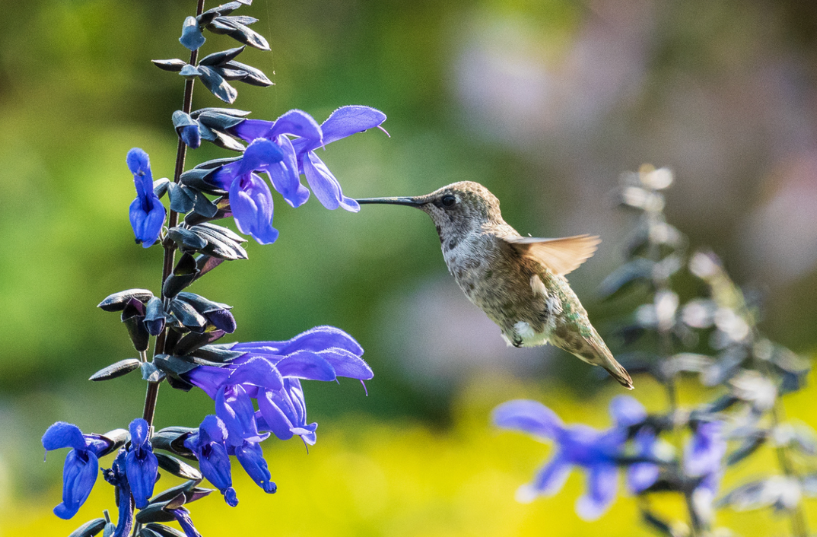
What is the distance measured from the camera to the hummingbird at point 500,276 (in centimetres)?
147

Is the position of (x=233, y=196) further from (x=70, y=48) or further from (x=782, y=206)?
(x=782, y=206)

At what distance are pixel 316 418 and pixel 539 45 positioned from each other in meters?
3.44

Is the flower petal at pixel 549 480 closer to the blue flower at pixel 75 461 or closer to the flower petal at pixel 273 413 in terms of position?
the flower petal at pixel 273 413

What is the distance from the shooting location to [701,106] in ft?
22.1

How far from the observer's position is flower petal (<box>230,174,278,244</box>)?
93 cm

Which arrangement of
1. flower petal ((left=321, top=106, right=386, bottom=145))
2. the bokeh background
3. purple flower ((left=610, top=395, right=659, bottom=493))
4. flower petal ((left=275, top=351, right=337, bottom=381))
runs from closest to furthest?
1. flower petal ((left=275, top=351, right=337, bottom=381))
2. flower petal ((left=321, top=106, right=386, bottom=145))
3. purple flower ((left=610, top=395, right=659, bottom=493))
4. the bokeh background

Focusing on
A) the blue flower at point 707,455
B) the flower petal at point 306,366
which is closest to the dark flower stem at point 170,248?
the flower petal at point 306,366

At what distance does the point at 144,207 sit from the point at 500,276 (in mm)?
730

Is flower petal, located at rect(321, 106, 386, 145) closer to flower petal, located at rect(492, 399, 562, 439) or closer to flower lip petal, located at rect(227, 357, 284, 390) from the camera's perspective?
flower lip petal, located at rect(227, 357, 284, 390)

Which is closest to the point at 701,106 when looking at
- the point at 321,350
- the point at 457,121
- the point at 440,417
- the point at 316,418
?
the point at 457,121

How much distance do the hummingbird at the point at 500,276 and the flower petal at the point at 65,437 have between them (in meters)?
0.71

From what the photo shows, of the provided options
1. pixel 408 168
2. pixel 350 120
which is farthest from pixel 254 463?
pixel 408 168

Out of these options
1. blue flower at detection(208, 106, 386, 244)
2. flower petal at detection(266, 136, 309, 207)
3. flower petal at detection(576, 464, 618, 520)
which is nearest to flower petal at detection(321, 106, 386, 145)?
blue flower at detection(208, 106, 386, 244)

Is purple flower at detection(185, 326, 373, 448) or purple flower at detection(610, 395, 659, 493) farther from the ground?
purple flower at detection(185, 326, 373, 448)
